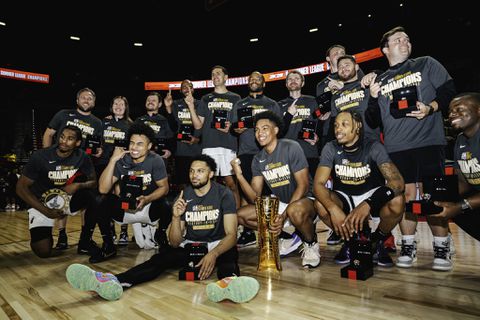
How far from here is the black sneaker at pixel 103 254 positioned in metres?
2.99

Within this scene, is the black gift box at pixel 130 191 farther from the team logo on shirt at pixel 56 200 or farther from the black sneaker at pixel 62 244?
the black sneaker at pixel 62 244

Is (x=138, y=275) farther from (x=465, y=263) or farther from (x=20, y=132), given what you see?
(x=20, y=132)

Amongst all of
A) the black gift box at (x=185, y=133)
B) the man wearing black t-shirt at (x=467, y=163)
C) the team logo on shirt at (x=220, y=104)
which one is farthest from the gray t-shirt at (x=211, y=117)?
the man wearing black t-shirt at (x=467, y=163)

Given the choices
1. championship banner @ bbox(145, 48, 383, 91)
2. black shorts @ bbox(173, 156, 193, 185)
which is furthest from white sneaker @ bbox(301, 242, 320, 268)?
championship banner @ bbox(145, 48, 383, 91)

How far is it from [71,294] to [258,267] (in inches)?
52.1

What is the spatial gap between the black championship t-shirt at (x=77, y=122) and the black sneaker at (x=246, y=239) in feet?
7.33

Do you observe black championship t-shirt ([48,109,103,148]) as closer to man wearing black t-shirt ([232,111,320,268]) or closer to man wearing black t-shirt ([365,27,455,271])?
man wearing black t-shirt ([232,111,320,268])

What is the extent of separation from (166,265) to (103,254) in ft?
3.14

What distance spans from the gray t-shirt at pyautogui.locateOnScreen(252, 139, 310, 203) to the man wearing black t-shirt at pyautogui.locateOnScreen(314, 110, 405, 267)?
0.25 m

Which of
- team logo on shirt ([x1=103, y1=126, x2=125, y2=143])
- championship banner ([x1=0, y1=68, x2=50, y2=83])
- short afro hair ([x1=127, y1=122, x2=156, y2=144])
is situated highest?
championship banner ([x1=0, y1=68, x2=50, y2=83])

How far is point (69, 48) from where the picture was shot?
13.5m

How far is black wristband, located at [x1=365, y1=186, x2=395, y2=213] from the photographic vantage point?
7.57 feet

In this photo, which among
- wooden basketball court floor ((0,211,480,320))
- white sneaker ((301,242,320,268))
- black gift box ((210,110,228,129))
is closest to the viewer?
wooden basketball court floor ((0,211,480,320))

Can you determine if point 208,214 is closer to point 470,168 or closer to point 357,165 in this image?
point 357,165
